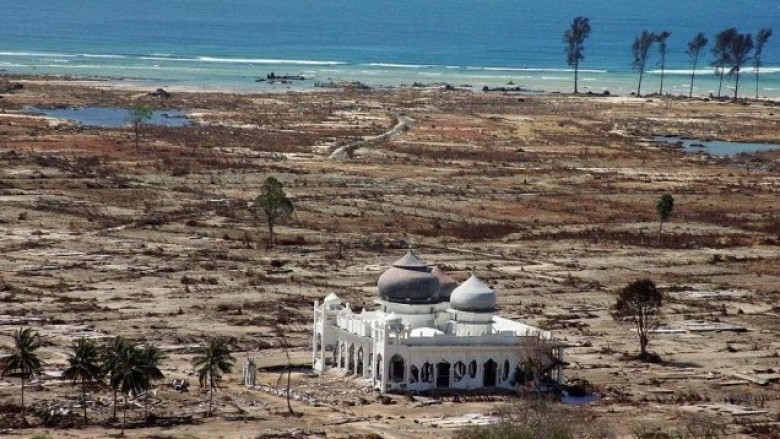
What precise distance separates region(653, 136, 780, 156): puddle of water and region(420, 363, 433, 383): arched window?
88892 mm

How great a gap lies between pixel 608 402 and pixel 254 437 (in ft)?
38.9

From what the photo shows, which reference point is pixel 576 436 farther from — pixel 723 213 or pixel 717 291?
pixel 723 213

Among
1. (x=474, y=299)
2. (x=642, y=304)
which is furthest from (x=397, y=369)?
(x=642, y=304)

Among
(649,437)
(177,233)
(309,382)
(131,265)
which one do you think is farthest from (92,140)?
(649,437)

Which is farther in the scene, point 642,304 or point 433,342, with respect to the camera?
point 642,304

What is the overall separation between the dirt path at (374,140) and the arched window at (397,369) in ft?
233

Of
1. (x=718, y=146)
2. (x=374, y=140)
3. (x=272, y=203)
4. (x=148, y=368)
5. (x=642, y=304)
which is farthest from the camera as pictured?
(x=718, y=146)

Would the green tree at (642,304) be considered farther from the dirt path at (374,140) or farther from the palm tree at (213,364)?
the dirt path at (374,140)

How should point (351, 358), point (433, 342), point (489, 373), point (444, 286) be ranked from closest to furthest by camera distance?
point (433, 342)
point (489, 373)
point (351, 358)
point (444, 286)

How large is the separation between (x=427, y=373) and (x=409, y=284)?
9.65 ft

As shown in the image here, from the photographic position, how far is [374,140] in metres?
139

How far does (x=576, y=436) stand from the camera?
47.1 meters

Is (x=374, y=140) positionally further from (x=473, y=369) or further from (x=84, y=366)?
(x=84, y=366)

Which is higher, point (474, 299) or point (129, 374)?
point (474, 299)
